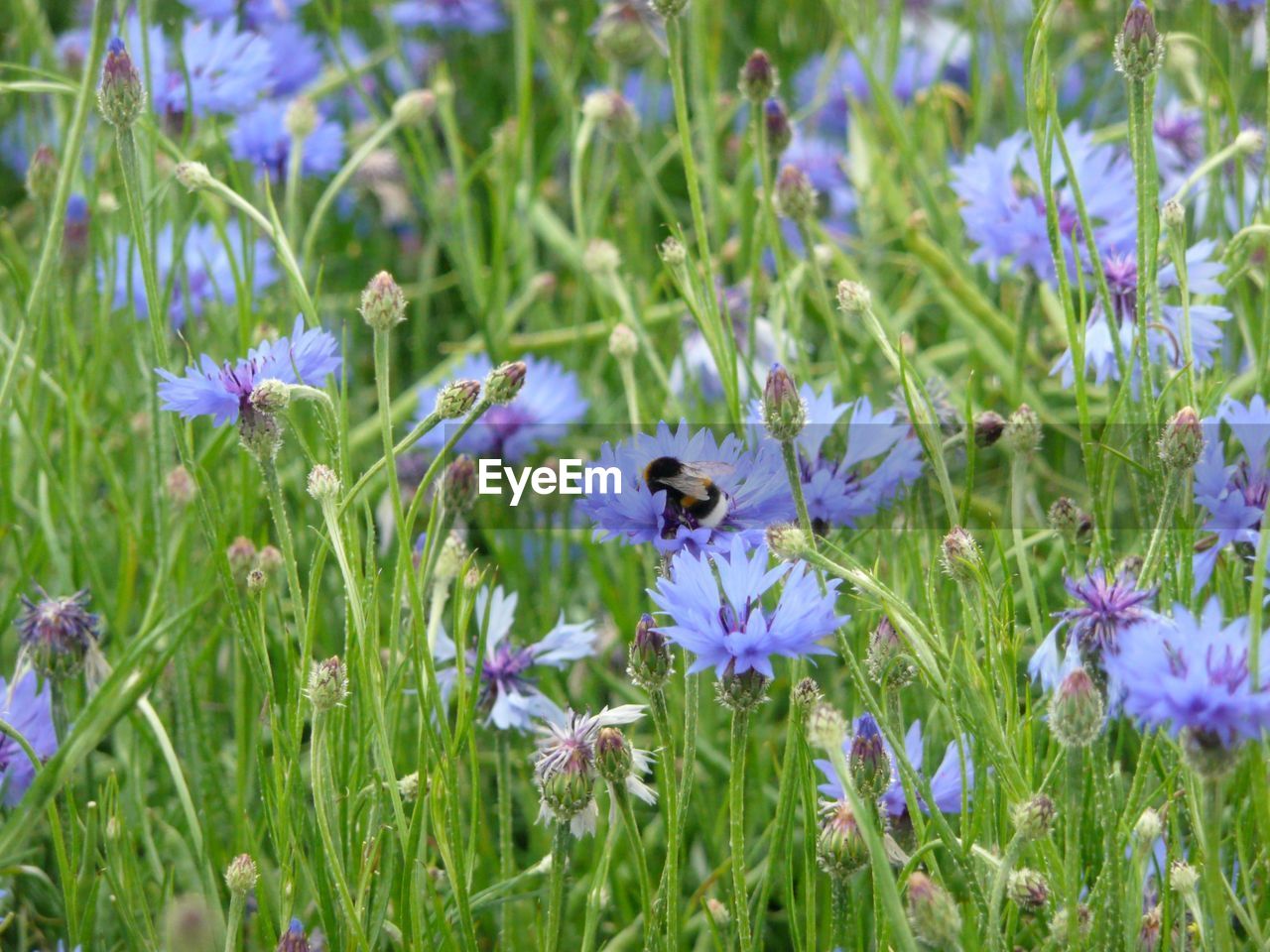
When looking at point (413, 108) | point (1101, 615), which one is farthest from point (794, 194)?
point (1101, 615)

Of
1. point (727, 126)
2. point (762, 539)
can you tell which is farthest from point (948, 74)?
point (762, 539)

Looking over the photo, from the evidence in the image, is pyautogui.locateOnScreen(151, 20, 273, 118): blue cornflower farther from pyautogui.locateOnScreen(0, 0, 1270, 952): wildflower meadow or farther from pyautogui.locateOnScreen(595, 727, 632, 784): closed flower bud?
pyautogui.locateOnScreen(595, 727, 632, 784): closed flower bud

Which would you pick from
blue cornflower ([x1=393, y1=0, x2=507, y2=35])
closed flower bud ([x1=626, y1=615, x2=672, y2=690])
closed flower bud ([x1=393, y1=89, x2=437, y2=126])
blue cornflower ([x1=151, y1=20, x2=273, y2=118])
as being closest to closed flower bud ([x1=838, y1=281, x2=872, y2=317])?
closed flower bud ([x1=626, y1=615, x2=672, y2=690])

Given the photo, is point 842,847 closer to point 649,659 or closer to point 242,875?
point 649,659

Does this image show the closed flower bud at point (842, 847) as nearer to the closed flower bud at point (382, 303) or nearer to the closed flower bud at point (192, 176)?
the closed flower bud at point (382, 303)

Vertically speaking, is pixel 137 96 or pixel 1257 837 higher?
pixel 137 96

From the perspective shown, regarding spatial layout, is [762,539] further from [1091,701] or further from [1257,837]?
[1257,837]
